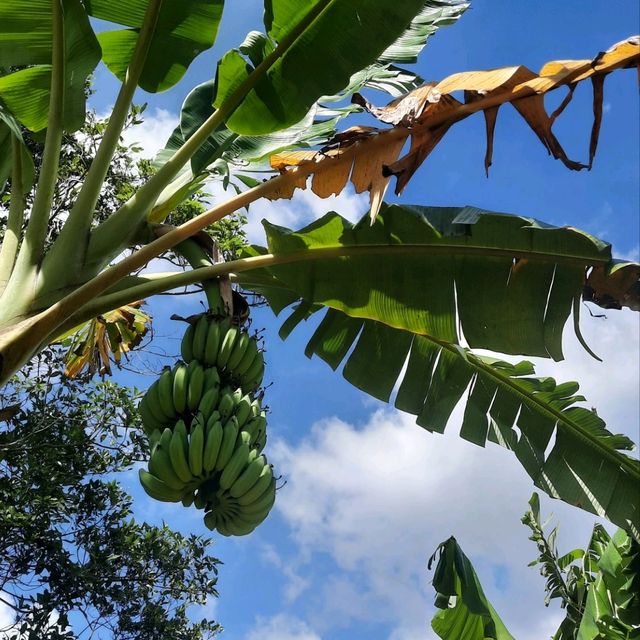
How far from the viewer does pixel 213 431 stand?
7.60 ft

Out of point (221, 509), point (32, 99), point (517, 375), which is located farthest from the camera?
point (517, 375)

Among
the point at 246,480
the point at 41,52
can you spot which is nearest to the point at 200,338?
the point at 246,480

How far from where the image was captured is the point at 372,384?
3.18 m

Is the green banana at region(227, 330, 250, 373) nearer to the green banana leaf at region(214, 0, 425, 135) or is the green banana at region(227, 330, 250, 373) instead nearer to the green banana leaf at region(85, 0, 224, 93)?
the green banana leaf at region(214, 0, 425, 135)

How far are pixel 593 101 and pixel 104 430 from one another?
434 cm

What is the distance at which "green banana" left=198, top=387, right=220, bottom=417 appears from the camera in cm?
241

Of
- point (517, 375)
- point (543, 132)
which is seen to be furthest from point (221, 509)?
point (543, 132)

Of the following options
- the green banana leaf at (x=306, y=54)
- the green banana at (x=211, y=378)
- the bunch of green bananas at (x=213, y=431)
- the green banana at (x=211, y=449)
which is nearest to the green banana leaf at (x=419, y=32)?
the green banana leaf at (x=306, y=54)

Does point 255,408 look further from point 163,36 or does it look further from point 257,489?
point 163,36

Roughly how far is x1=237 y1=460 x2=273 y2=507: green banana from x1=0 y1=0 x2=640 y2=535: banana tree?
71 centimetres

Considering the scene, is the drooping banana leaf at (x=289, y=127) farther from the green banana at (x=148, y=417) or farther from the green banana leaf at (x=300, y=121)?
the green banana at (x=148, y=417)

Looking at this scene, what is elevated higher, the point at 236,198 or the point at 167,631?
the point at 236,198

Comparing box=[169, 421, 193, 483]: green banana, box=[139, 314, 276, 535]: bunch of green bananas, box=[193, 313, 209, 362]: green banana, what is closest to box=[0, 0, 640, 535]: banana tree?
box=[193, 313, 209, 362]: green banana

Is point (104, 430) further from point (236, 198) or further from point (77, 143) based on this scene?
point (236, 198)
